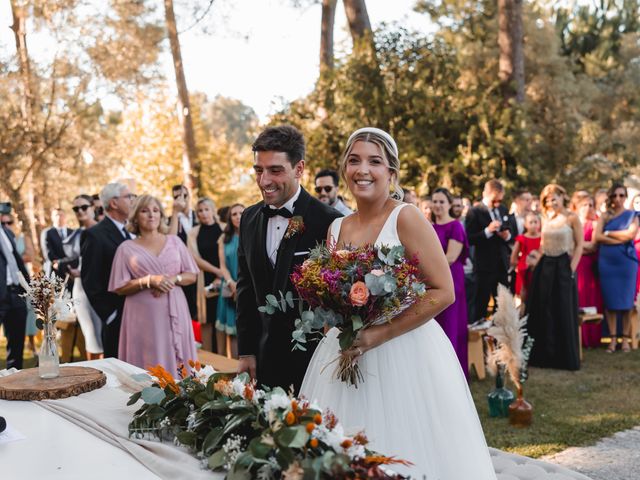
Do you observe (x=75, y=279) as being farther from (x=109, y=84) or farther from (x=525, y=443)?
(x=109, y=84)

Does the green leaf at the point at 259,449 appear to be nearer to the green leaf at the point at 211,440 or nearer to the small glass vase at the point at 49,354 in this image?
the green leaf at the point at 211,440

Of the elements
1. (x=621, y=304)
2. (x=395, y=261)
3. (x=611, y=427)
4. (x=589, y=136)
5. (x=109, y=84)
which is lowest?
(x=611, y=427)

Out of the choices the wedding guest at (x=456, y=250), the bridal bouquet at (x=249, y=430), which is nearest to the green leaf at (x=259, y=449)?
the bridal bouquet at (x=249, y=430)

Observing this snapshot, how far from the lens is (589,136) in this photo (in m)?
20.6

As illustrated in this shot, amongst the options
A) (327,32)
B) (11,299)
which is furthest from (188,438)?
(327,32)

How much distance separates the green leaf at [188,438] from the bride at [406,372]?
77 centimetres

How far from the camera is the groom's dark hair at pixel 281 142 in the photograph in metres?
3.38

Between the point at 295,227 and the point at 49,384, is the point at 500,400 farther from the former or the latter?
the point at 49,384

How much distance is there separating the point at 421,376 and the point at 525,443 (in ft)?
9.53

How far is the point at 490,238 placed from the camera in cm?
938

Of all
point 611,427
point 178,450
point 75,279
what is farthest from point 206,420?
point 75,279

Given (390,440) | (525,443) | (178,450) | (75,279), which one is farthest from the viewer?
(75,279)

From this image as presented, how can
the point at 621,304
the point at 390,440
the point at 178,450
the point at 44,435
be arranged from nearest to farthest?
the point at 178,450
the point at 44,435
the point at 390,440
the point at 621,304

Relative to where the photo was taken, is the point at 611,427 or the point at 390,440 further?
the point at 611,427
